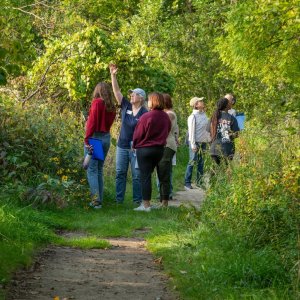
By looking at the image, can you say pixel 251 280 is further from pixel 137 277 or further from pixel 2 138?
pixel 2 138

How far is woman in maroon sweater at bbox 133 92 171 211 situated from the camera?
459 inches

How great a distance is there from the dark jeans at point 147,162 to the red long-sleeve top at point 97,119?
0.69 metres

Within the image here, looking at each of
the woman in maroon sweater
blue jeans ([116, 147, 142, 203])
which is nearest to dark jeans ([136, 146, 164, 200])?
the woman in maroon sweater

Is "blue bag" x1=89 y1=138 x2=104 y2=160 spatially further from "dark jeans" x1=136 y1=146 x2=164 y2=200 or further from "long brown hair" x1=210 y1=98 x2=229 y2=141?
"long brown hair" x1=210 y1=98 x2=229 y2=141

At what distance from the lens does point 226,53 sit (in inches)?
1010

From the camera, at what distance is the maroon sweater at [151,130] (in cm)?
1164

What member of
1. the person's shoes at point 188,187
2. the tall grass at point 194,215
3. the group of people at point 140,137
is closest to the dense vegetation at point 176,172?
the tall grass at point 194,215

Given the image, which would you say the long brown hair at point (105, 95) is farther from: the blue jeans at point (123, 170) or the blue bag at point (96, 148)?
the blue jeans at point (123, 170)

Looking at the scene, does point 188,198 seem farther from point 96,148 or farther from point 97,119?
point 97,119

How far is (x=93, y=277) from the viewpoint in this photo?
24.3ft

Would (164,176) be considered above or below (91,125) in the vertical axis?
below

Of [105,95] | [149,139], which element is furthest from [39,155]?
[149,139]

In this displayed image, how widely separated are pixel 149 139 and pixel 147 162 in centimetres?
38

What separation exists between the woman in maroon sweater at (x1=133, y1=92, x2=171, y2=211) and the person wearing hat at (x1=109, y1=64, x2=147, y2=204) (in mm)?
522
